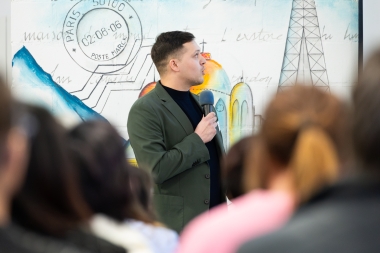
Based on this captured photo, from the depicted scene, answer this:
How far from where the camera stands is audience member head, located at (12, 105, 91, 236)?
3.22 feet

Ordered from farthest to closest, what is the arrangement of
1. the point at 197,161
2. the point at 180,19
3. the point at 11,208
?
the point at 180,19, the point at 197,161, the point at 11,208

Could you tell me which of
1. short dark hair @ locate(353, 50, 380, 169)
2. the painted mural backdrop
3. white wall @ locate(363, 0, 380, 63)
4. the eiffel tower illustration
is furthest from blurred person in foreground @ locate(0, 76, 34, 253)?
white wall @ locate(363, 0, 380, 63)

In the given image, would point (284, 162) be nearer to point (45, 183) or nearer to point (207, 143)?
point (45, 183)

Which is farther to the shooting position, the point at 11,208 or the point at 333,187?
the point at 11,208

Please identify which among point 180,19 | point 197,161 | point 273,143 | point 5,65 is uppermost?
point 180,19

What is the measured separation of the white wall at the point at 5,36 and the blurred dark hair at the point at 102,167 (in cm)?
282

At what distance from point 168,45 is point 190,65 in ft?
0.62

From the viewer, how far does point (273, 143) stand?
1.05 m

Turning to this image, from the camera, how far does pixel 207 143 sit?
286 centimetres

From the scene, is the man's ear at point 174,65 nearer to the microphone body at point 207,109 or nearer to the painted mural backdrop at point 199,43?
the microphone body at point 207,109

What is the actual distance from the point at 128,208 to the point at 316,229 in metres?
0.53

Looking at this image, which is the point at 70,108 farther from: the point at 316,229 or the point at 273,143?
the point at 316,229

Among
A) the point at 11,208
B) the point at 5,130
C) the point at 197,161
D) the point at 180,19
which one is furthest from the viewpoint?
the point at 180,19

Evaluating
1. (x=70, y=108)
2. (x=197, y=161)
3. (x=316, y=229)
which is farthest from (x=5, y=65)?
(x=316, y=229)
